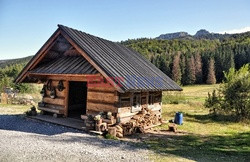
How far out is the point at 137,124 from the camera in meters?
13.4

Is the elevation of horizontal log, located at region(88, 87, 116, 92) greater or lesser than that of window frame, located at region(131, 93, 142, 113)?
greater

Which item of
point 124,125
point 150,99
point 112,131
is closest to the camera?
point 112,131

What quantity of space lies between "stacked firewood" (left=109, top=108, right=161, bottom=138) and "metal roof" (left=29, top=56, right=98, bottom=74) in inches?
118

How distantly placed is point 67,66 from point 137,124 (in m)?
4.93

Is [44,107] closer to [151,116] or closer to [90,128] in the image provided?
[90,128]

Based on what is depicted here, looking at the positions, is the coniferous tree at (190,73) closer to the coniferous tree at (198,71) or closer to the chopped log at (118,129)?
the coniferous tree at (198,71)

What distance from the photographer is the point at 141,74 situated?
14.5m

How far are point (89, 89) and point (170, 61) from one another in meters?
86.9

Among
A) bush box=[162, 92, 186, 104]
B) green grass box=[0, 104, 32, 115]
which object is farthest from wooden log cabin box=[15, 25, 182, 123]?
bush box=[162, 92, 186, 104]

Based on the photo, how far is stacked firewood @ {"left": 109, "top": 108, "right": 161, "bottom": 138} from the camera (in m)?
11.7

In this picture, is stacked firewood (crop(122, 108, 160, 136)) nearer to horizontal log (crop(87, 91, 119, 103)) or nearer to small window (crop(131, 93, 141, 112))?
small window (crop(131, 93, 141, 112))

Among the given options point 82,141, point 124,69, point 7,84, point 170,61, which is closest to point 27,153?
point 82,141

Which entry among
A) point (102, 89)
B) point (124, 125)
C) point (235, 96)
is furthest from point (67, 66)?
point (235, 96)

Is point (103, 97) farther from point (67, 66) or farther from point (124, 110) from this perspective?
point (67, 66)
